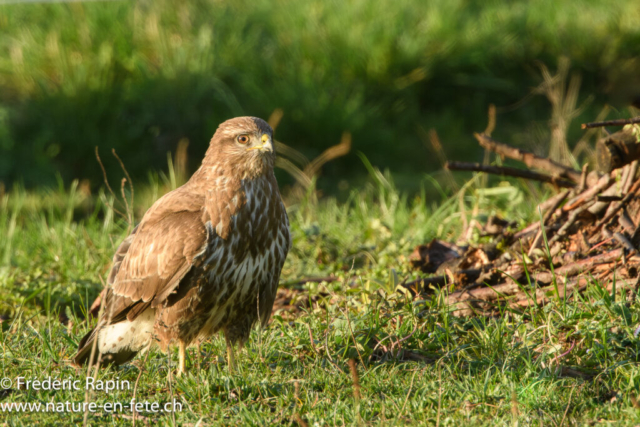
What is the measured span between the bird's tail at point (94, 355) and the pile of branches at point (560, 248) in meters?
1.57

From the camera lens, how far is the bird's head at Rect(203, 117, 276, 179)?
12.5ft

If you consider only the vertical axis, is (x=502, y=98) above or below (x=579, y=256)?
below

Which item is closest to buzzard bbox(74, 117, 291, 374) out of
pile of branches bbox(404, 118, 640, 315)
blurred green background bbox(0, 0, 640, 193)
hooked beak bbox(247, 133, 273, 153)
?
hooked beak bbox(247, 133, 273, 153)

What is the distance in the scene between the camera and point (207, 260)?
11.7ft

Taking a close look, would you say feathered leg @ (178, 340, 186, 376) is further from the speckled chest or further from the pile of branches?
the pile of branches

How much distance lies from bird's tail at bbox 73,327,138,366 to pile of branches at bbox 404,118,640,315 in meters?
1.57

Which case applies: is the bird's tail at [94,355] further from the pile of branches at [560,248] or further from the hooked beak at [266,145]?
the pile of branches at [560,248]

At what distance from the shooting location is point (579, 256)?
412 cm

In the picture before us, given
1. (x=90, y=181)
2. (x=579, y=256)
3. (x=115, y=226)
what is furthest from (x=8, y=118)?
(x=579, y=256)

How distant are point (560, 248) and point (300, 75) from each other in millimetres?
6741

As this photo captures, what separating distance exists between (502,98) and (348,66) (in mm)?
2352

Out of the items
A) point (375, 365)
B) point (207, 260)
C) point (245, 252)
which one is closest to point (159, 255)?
point (207, 260)

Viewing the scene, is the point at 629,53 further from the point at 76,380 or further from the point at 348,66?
the point at 76,380

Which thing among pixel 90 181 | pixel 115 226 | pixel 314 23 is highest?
pixel 314 23
